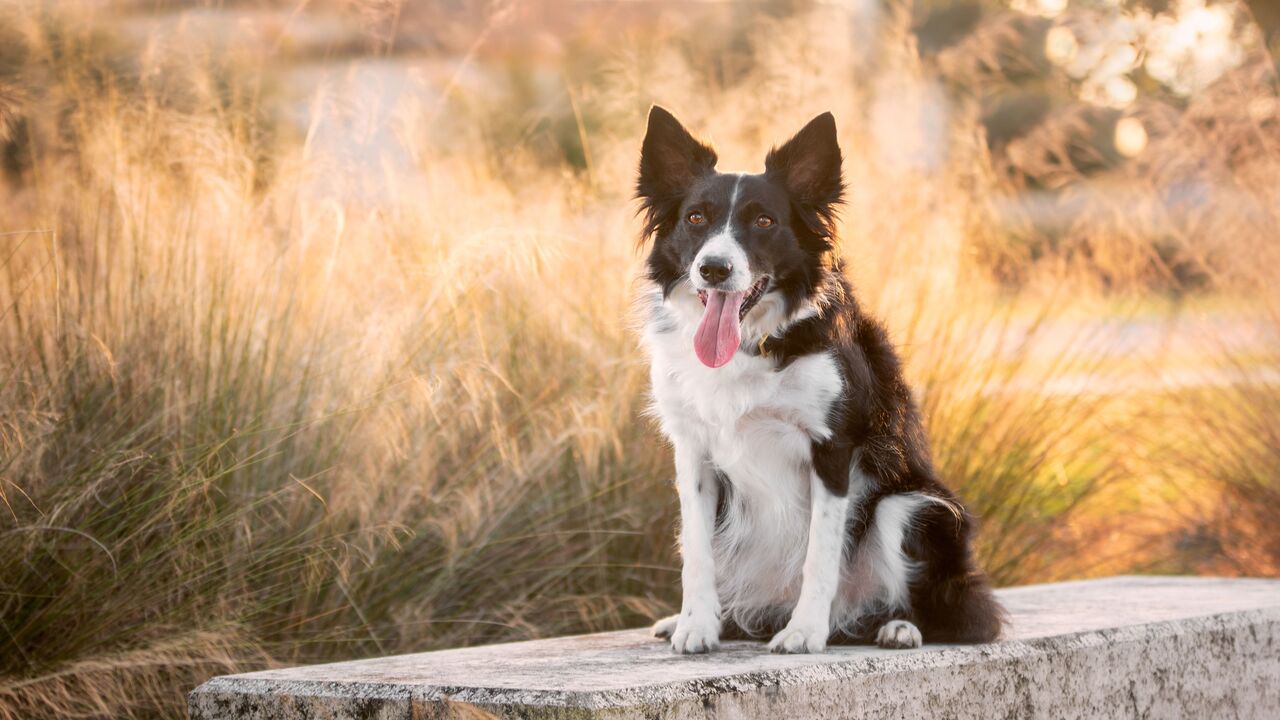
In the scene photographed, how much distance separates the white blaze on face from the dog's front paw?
2.17ft

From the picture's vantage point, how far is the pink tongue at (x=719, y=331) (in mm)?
3346

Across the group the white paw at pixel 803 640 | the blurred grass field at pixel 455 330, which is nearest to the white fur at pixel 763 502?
the white paw at pixel 803 640

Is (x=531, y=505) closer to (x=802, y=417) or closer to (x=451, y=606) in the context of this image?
(x=451, y=606)

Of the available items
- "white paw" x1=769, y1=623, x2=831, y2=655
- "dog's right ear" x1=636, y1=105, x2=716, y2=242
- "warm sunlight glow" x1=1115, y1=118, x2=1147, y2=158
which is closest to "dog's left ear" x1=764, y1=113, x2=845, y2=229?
"dog's right ear" x1=636, y1=105, x2=716, y2=242

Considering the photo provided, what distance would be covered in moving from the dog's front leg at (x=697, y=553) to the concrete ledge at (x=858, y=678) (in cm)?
8

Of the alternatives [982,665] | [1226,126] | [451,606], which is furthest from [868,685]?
[1226,126]

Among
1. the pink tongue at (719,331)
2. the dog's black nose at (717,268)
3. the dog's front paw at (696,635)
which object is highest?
the dog's black nose at (717,268)

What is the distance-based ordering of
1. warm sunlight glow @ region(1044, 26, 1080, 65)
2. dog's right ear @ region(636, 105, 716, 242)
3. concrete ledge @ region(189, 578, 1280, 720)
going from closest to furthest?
1. concrete ledge @ region(189, 578, 1280, 720)
2. dog's right ear @ region(636, 105, 716, 242)
3. warm sunlight glow @ region(1044, 26, 1080, 65)

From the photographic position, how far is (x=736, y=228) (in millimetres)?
3459

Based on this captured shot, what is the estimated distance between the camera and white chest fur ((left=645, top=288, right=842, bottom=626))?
3.40 metres

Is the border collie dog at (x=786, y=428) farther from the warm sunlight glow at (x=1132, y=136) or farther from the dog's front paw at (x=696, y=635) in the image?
the warm sunlight glow at (x=1132, y=136)

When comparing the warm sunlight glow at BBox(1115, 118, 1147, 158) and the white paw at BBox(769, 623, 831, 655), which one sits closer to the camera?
the white paw at BBox(769, 623, 831, 655)

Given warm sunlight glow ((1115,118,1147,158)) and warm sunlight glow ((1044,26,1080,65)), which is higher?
warm sunlight glow ((1044,26,1080,65))

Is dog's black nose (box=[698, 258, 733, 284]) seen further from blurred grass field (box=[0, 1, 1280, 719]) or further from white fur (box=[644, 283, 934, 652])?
blurred grass field (box=[0, 1, 1280, 719])
